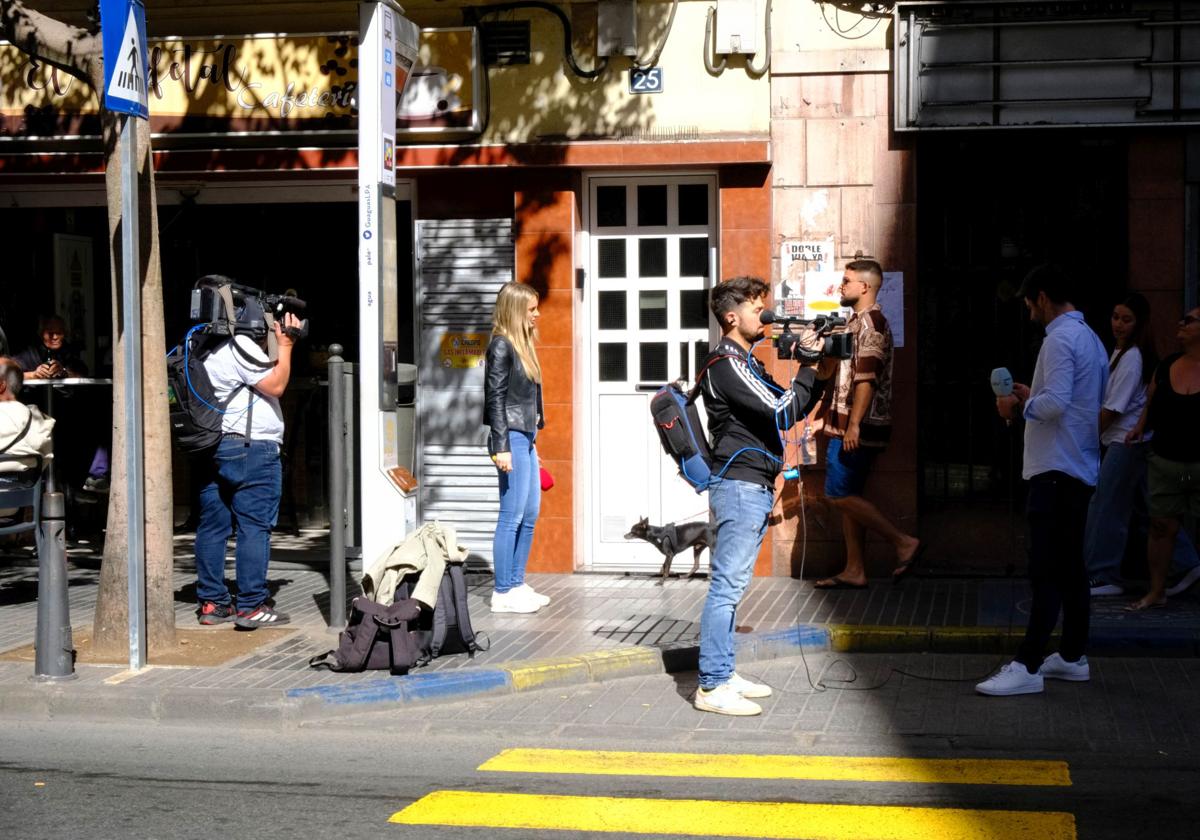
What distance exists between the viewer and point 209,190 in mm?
12742

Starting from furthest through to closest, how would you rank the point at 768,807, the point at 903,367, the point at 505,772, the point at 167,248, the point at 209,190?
the point at 167,248 < the point at 209,190 < the point at 903,367 < the point at 505,772 < the point at 768,807

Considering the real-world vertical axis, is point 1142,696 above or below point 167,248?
below

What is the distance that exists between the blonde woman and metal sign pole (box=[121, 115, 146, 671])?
238 cm

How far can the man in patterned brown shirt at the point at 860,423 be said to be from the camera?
10.4 m

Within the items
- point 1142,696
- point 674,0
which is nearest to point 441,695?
point 1142,696

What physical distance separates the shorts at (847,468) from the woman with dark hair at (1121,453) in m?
1.47

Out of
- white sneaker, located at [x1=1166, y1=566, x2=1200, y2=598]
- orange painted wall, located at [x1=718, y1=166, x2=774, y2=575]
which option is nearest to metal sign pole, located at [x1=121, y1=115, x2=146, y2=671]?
orange painted wall, located at [x1=718, y1=166, x2=774, y2=575]

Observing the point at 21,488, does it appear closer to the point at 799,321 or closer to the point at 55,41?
the point at 55,41

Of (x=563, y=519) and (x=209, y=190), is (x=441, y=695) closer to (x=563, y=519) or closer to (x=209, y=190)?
(x=563, y=519)

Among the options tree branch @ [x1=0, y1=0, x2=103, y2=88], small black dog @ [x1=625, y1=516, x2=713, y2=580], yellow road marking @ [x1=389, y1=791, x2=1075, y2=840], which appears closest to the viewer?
yellow road marking @ [x1=389, y1=791, x2=1075, y2=840]

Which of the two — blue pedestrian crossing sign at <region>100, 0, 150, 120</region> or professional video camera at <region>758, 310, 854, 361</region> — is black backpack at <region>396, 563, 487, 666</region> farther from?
blue pedestrian crossing sign at <region>100, 0, 150, 120</region>

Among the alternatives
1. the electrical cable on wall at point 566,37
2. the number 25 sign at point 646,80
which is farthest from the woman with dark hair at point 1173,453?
the electrical cable on wall at point 566,37

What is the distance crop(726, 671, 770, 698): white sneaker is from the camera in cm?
768

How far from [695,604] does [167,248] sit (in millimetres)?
6254
